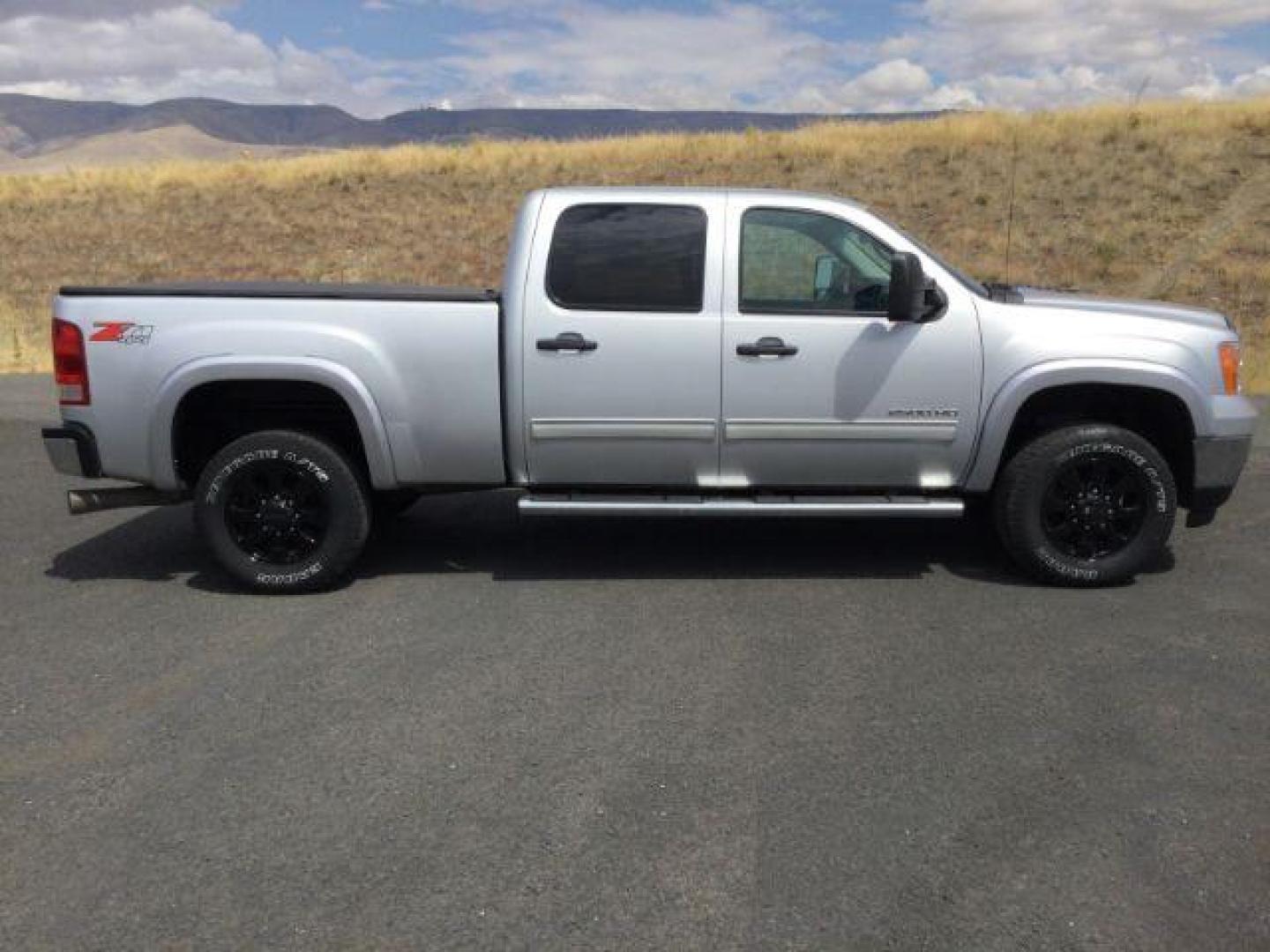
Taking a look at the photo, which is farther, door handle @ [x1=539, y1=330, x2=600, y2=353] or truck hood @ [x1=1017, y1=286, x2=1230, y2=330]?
truck hood @ [x1=1017, y1=286, x2=1230, y2=330]

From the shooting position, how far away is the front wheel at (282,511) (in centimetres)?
546

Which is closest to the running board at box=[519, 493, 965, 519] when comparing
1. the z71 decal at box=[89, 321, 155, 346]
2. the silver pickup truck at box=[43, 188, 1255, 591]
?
the silver pickup truck at box=[43, 188, 1255, 591]

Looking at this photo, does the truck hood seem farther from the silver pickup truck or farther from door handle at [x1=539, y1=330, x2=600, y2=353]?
door handle at [x1=539, y1=330, x2=600, y2=353]

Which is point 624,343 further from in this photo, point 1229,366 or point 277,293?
point 1229,366

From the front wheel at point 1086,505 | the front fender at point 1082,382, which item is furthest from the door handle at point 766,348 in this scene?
the front wheel at point 1086,505

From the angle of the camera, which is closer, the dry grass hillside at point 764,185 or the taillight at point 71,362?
the taillight at point 71,362

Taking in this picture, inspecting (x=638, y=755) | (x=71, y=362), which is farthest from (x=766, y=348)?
(x=71, y=362)

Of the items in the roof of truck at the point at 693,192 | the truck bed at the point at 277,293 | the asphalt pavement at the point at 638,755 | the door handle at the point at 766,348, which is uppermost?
the roof of truck at the point at 693,192

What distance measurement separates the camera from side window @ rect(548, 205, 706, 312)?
545cm

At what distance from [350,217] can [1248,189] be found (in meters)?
22.3

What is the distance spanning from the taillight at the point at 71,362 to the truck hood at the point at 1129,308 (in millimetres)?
4646

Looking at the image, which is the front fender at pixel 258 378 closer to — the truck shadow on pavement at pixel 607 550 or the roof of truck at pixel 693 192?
the truck shadow on pavement at pixel 607 550

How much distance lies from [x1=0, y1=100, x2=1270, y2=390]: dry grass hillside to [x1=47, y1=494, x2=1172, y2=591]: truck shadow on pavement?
1256 centimetres

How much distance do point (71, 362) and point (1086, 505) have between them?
16.6 ft
